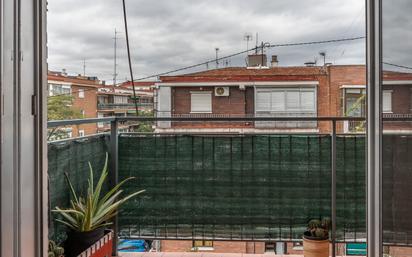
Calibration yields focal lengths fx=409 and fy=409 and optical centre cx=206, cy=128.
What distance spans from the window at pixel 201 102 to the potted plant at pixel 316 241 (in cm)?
125

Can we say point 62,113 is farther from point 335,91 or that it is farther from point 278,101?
point 335,91

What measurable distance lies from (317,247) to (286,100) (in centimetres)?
127

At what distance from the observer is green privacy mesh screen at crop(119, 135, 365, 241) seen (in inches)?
120

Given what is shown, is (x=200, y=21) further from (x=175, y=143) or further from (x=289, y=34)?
(x=175, y=143)

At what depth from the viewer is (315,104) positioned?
345cm

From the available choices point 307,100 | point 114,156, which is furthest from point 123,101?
point 307,100

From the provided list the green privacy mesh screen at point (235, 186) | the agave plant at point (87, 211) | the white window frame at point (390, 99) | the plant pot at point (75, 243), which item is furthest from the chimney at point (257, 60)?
the white window frame at point (390, 99)

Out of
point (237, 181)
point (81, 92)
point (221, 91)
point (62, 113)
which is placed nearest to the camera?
point (62, 113)

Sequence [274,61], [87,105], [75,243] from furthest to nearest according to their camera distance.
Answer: [274,61]
[87,105]
[75,243]

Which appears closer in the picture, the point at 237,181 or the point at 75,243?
the point at 75,243

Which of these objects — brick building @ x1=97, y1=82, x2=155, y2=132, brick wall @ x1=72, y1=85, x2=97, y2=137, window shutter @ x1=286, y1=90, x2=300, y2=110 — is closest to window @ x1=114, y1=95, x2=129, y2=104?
brick building @ x1=97, y1=82, x2=155, y2=132

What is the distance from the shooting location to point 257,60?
13.5 feet

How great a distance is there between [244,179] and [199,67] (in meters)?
1.40

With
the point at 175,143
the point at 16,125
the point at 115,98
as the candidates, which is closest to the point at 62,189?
the point at 175,143
